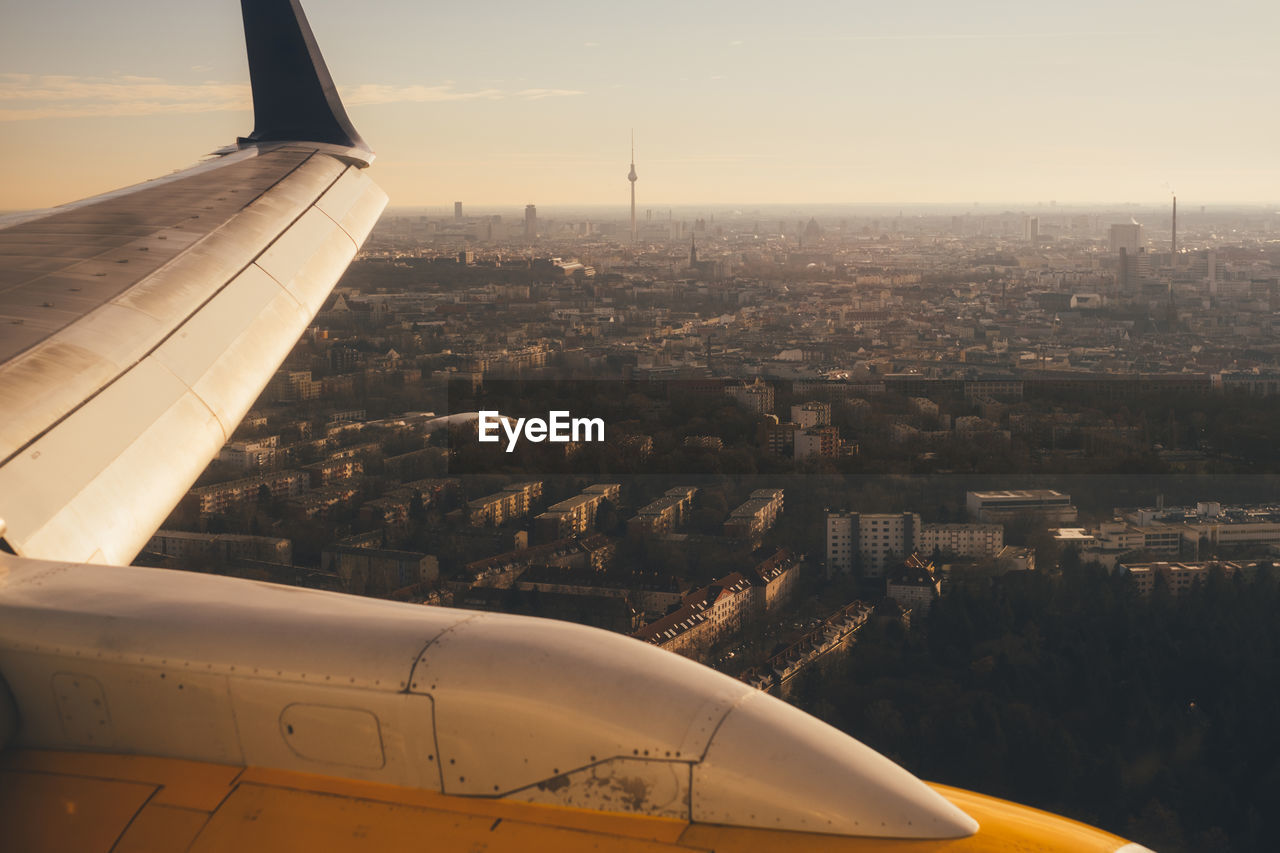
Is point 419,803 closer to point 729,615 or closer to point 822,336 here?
point 729,615

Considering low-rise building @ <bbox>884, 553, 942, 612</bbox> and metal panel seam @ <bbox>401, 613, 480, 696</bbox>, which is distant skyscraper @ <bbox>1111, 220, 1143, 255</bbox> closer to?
low-rise building @ <bbox>884, 553, 942, 612</bbox>

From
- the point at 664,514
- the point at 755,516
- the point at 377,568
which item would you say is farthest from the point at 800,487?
the point at 377,568

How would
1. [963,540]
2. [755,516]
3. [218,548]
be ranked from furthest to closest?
[755,516] → [963,540] → [218,548]

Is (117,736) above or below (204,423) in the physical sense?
below

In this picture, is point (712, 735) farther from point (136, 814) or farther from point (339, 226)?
point (339, 226)

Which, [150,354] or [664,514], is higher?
[150,354]

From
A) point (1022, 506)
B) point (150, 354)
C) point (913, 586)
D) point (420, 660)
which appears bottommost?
point (913, 586)

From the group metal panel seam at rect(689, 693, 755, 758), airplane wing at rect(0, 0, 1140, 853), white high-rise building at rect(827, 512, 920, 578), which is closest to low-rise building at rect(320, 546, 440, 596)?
white high-rise building at rect(827, 512, 920, 578)

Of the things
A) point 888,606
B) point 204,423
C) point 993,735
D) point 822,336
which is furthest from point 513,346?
point 204,423

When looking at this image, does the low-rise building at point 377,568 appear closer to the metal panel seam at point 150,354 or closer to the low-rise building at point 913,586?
the low-rise building at point 913,586
